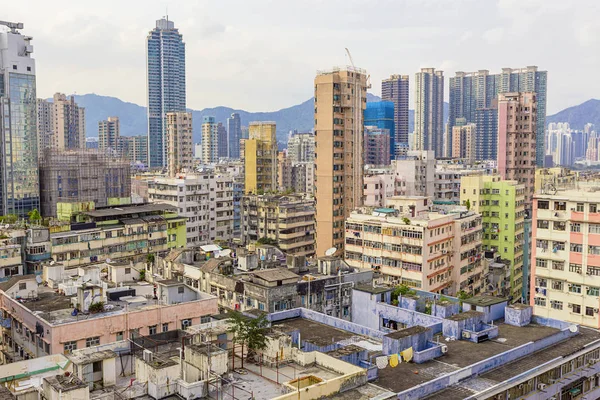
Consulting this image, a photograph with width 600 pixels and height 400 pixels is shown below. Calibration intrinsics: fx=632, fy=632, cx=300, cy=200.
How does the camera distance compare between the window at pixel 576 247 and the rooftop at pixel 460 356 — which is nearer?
the rooftop at pixel 460 356

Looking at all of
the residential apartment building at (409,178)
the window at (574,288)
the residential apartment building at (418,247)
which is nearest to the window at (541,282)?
the window at (574,288)

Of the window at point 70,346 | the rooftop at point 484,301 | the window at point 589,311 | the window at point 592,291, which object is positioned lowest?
the window at point 589,311

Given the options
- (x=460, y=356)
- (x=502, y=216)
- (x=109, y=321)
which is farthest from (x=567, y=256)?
(x=502, y=216)

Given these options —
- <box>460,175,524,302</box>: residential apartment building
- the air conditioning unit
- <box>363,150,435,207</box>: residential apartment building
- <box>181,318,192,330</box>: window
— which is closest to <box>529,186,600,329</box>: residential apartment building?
<box>181,318,192,330</box>: window

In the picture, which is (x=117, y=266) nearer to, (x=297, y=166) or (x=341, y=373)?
(x=341, y=373)

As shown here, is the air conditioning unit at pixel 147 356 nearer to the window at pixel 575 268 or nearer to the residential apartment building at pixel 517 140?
the window at pixel 575 268

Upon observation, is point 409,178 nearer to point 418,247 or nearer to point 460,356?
point 418,247

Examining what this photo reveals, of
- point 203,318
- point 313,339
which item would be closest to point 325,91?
point 203,318

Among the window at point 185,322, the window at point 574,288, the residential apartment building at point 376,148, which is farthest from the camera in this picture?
the residential apartment building at point 376,148
